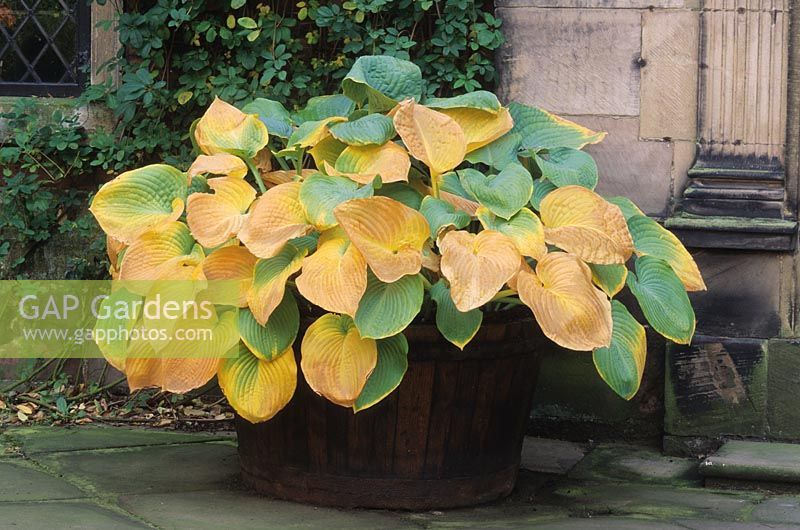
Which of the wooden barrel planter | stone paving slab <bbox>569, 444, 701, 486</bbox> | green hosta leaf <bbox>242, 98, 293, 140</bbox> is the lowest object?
stone paving slab <bbox>569, 444, 701, 486</bbox>

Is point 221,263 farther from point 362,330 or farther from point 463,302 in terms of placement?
point 463,302

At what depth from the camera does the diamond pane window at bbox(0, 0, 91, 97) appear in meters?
4.63

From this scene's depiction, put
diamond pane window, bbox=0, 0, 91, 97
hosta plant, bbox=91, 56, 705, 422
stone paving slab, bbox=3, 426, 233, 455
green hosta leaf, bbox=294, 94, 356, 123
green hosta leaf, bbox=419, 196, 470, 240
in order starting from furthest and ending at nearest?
diamond pane window, bbox=0, 0, 91, 97 → stone paving slab, bbox=3, 426, 233, 455 → green hosta leaf, bbox=294, 94, 356, 123 → green hosta leaf, bbox=419, 196, 470, 240 → hosta plant, bbox=91, 56, 705, 422

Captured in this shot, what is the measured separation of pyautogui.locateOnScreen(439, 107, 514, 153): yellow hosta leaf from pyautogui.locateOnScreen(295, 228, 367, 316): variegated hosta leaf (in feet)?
1.86

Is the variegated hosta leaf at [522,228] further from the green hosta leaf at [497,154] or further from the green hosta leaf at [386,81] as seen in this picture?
the green hosta leaf at [386,81]

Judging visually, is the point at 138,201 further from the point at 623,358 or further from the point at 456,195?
the point at 623,358

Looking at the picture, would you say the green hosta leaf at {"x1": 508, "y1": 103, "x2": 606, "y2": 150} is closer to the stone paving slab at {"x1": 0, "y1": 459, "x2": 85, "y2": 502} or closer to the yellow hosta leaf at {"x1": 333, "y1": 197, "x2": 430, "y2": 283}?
the yellow hosta leaf at {"x1": 333, "y1": 197, "x2": 430, "y2": 283}

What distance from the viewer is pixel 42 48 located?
15.3ft

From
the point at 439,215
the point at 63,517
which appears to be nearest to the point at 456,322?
the point at 439,215

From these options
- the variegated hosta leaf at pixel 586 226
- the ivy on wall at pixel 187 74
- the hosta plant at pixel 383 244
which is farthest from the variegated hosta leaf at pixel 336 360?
the ivy on wall at pixel 187 74

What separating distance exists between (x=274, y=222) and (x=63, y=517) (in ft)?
3.11

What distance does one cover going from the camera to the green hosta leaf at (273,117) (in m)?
3.36

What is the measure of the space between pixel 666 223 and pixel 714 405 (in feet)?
2.19

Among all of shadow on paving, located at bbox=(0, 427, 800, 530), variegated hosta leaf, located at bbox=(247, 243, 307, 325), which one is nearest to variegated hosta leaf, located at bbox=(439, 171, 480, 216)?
variegated hosta leaf, located at bbox=(247, 243, 307, 325)
